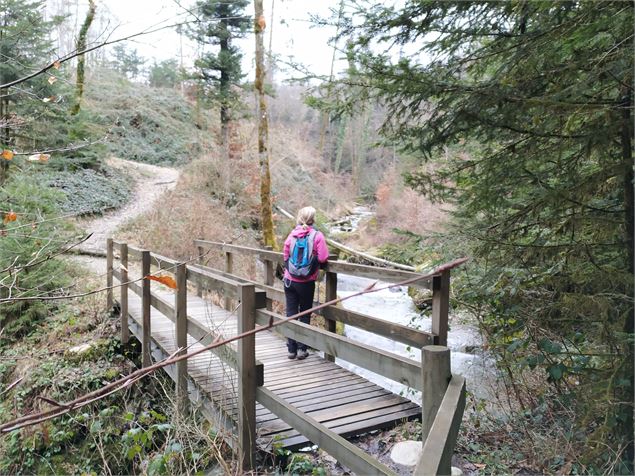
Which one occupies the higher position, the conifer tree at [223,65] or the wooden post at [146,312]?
the conifer tree at [223,65]

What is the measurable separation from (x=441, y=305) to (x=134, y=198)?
1597cm

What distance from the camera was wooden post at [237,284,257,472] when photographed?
3594 millimetres

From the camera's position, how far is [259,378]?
3727 millimetres

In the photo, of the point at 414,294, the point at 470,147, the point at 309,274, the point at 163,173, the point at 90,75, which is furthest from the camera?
the point at 90,75

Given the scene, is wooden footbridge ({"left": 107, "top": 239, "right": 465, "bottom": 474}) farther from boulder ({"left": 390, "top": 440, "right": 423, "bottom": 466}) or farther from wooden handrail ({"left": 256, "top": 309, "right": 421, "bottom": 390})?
boulder ({"left": 390, "top": 440, "right": 423, "bottom": 466})

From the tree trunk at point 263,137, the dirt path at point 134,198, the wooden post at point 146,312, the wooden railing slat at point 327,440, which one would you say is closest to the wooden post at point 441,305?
the wooden railing slat at point 327,440

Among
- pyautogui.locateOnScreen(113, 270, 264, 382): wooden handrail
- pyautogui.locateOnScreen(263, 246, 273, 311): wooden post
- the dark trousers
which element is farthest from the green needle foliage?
pyautogui.locateOnScreen(263, 246, 273, 311): wooden post

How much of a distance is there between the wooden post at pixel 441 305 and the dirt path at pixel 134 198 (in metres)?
10.1

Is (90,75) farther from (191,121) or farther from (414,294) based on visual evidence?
(414,294)

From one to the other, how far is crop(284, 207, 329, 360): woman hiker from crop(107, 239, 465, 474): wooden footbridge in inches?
7.2

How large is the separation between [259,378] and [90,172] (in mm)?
16080

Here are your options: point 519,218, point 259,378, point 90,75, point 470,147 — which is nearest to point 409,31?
point 519,218

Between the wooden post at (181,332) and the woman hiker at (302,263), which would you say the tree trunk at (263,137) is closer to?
the woman hiker at (302,263)

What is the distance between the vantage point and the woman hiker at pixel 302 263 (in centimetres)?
524
